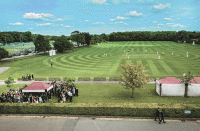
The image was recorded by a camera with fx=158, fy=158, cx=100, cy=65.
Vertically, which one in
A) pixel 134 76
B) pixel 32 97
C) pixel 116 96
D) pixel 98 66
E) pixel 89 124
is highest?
pixel 134 76

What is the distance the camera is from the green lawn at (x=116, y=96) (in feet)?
74.1

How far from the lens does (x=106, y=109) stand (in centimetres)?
1812

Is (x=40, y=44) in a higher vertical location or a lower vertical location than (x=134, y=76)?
higher

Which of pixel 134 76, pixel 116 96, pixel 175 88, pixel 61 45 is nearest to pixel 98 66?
pixel 116 96

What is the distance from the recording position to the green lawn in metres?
22.6

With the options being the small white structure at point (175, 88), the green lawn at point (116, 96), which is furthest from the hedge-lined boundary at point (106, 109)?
the small white structure at point (175, 88)

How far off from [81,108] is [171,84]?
14.2m

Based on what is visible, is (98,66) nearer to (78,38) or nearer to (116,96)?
(116,96)

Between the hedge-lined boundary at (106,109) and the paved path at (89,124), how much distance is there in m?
0.76

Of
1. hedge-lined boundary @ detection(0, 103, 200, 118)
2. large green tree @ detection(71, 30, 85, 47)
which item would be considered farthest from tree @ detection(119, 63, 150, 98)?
large green tree @ detection(71, 30, 85, 47)

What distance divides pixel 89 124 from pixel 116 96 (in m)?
9.20

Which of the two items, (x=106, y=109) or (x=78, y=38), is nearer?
(x=106, y=109)

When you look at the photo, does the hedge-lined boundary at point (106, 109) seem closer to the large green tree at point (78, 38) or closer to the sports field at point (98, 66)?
the sports field at point (98, 66)

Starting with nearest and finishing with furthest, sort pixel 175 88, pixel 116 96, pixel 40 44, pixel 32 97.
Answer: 1. pixel 32 97
2. pixel 175 88
3. pixel 116 96
4. pixel 40 44
